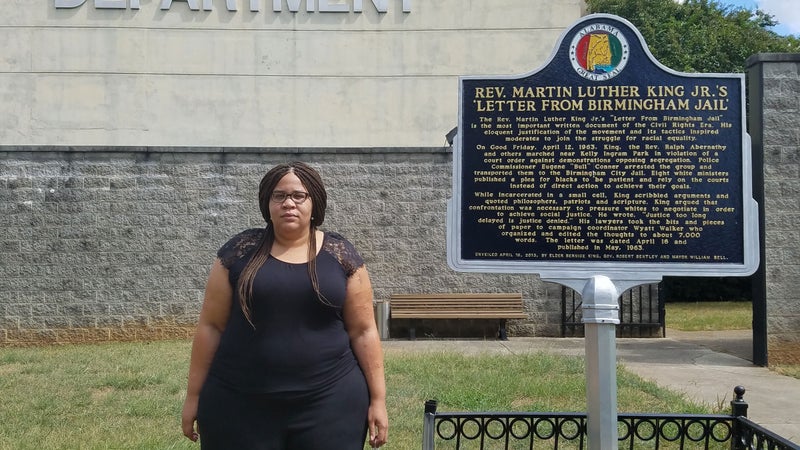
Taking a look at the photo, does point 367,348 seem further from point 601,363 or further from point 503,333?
point 503,333

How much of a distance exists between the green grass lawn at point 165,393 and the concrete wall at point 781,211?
2.18m

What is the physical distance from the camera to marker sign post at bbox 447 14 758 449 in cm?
432

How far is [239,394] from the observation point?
334 cm

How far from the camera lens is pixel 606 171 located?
4.37 meters

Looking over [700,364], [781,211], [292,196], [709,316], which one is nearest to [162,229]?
[700,364]

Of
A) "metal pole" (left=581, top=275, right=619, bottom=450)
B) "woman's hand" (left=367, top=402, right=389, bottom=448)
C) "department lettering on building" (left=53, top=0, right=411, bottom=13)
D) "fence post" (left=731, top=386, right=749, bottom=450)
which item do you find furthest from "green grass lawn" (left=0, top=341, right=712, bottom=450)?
"department lettering on building" (left=53, top=0, right=411, bottom=13)

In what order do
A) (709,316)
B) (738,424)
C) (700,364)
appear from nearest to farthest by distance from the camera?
(738,424) → (700,364) → (709,316)

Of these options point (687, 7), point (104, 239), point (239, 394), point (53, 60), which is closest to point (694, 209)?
point (239, 394)

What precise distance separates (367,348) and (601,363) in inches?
47.5

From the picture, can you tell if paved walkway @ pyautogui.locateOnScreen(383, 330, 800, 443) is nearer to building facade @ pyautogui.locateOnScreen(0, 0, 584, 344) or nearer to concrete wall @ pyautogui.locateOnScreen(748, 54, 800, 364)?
concrete wall @ pyautogui.locateOnScreen(748, 54, 800, 364)

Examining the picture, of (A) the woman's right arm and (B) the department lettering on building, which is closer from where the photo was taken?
(A) the woman's right arm

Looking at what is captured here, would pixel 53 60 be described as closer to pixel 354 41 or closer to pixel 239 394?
pixel 354 41

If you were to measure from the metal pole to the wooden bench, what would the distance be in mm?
7607

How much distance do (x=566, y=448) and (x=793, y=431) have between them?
181 centimetres
